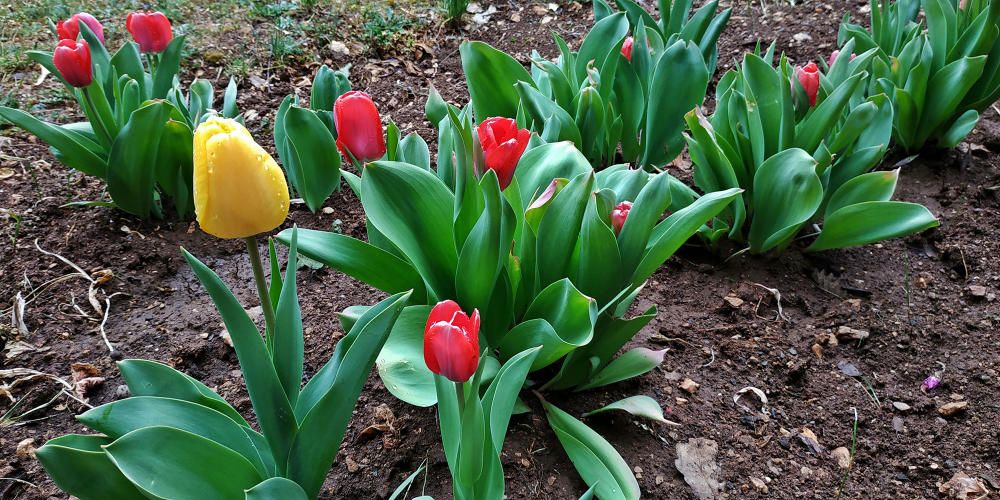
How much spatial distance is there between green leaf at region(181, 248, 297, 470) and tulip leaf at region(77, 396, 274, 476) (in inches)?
1.5

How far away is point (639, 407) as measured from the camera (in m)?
1.53

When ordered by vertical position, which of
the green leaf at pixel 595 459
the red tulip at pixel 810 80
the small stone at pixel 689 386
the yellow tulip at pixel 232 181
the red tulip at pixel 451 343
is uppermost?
the yellow tulip at pixel 232 181

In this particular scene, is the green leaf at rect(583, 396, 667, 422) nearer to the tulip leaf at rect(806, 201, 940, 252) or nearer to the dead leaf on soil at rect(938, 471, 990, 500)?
the dead leaf on soil at rect(938, 471, 990, 500)

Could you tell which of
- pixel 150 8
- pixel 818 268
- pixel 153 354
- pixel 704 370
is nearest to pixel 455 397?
pixel 704 370

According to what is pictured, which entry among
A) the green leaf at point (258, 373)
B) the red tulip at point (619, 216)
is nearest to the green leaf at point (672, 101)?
the red tulip at point (619, 216)

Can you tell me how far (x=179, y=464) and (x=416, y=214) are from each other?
2.06 ft

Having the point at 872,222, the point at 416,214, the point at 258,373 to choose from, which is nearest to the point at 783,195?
the point at 872,222

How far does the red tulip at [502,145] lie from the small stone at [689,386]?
0.68 metres

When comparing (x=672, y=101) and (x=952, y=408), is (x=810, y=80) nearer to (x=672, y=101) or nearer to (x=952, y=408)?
(x=672, y=101)

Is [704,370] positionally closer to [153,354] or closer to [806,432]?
[806,432]

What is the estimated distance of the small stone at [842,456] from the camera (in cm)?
156

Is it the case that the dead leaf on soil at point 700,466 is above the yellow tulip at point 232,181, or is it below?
below

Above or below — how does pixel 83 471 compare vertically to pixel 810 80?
below

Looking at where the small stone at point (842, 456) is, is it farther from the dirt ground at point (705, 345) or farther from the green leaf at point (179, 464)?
the green leaf at point (179, 464)
